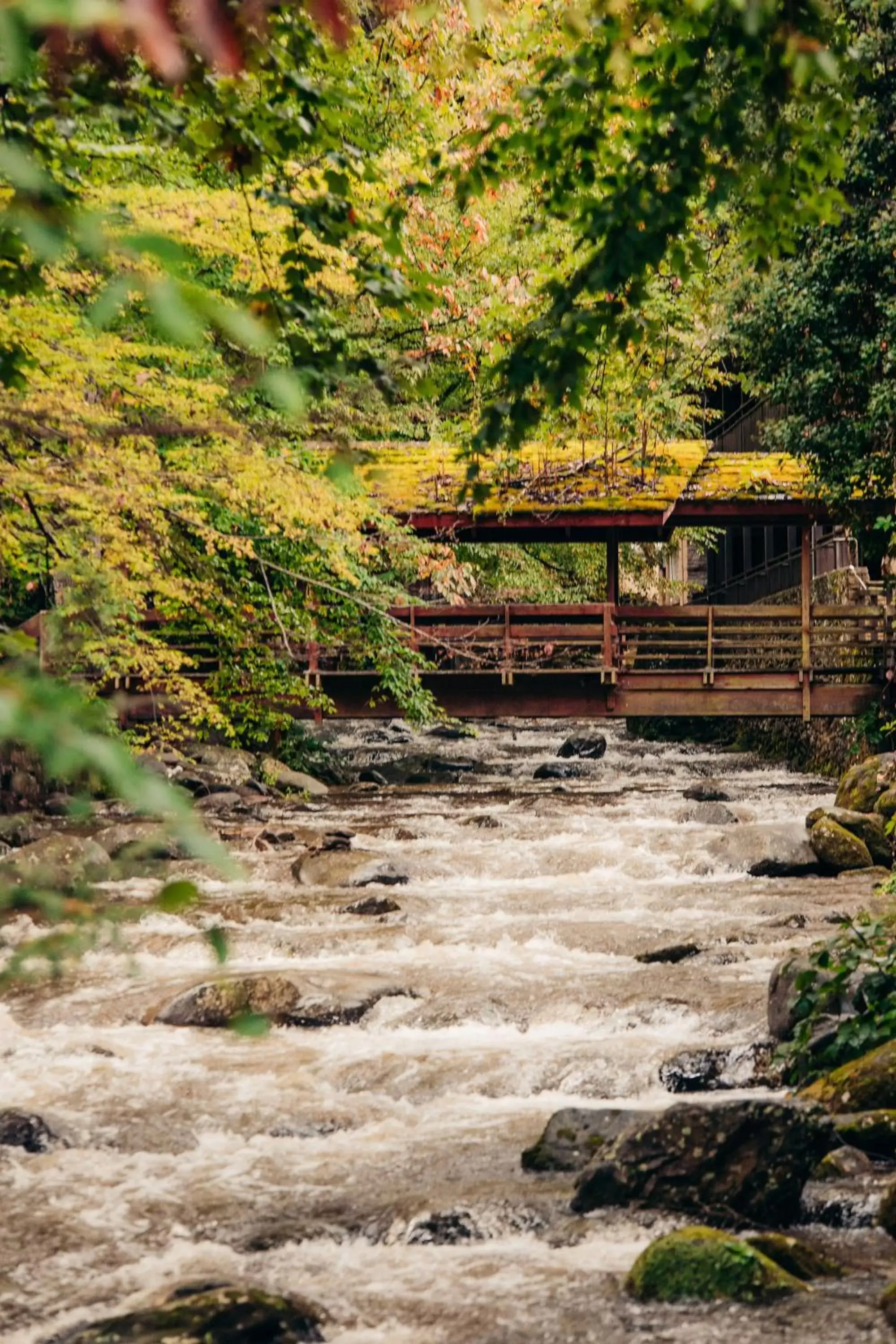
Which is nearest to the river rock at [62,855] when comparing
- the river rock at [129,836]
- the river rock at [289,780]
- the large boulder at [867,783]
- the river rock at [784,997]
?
the river rock at [129,836]

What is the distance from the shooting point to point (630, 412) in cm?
2311

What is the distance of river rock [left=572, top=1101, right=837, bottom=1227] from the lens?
20.8 ft

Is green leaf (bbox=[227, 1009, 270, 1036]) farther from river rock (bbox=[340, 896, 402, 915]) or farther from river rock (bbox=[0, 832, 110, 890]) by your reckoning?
river rock (bbox=[340, 896, 402, 915])

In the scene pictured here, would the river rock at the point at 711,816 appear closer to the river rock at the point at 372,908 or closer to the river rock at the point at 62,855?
the river rock at the point at 372,908

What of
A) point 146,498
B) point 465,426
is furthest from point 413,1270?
point 465,426

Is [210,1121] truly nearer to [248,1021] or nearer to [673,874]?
[248,1021]

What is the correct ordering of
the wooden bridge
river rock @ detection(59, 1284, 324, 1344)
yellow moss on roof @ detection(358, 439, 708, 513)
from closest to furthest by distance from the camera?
river rock @ detection(59, 1284, 324, 1344)
yellow moss on roof @ detection(358, 439, 708, 513)
the wooden bridge

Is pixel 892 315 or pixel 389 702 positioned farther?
pixel 389 702

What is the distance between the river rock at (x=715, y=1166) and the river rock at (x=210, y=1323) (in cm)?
177

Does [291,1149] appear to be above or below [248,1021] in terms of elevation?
below

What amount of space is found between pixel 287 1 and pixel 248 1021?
2785 mm

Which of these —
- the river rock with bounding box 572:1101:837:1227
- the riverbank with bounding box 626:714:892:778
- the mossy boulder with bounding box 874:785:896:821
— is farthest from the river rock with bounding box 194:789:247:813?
the river rock with bounding box 572:1101:837:1227

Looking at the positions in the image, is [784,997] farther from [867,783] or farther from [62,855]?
[867,783]

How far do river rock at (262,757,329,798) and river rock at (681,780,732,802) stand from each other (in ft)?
19.1
